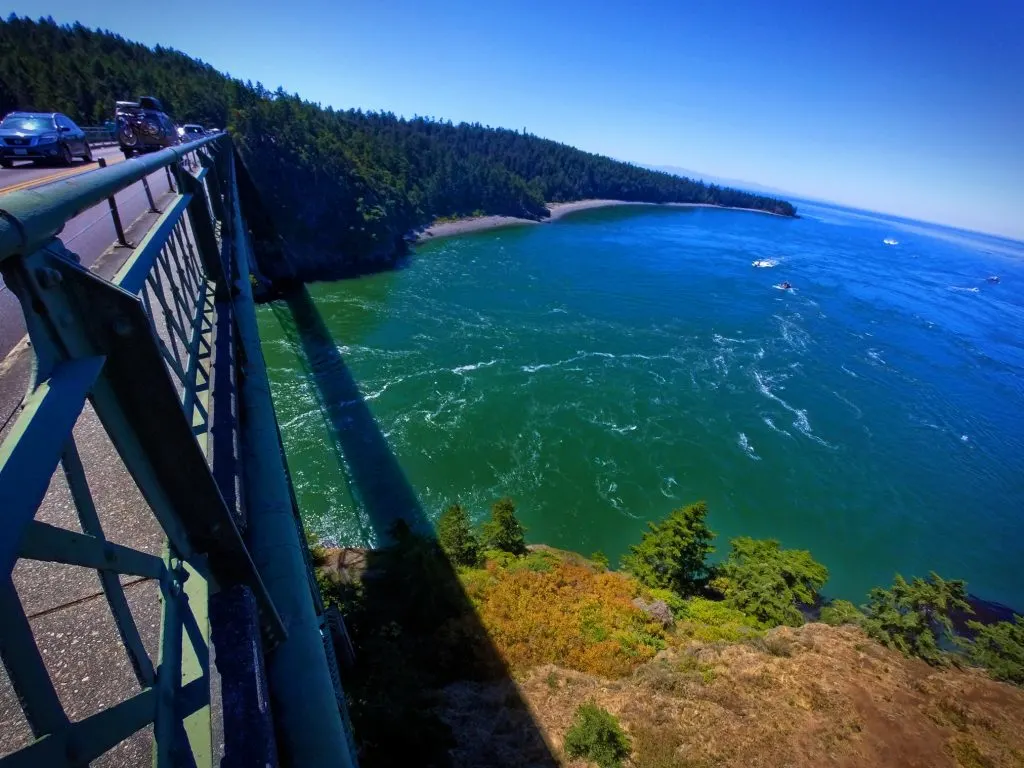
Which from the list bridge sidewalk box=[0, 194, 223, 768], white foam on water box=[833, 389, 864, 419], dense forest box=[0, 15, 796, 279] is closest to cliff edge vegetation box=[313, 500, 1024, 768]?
bridge sidewalk box=[0, 194, 223, 768]

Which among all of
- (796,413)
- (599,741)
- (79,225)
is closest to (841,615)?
(599,741)

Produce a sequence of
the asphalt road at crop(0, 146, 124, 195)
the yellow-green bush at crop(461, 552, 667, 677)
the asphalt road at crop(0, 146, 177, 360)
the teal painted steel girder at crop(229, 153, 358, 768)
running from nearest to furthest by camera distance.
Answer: the teal painted steel girder at crop(229, 153, 358, 768) < the asphalt road at crop(0, 146, 177, 360) < the asphalt road at crop(0, 146, 124, 195) < the yellow-green bush at crop(461, 552, 667, 677)

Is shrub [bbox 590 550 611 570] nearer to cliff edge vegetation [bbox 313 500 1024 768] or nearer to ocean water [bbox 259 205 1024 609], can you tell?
cliff edge vegetation [bbox 313 500 1024 768]

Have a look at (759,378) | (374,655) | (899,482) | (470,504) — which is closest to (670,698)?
(374,655)

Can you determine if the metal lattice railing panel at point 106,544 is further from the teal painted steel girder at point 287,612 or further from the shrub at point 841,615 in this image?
the shrub at point 841,615

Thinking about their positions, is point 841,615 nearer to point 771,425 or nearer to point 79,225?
point 771,425

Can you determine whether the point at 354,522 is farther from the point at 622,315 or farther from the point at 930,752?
Result: the point at 622,315

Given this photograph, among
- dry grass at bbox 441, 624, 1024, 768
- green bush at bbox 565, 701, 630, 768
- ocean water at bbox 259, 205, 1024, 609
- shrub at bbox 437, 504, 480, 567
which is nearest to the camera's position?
green bush at bbox 565, 701, 630, 768
